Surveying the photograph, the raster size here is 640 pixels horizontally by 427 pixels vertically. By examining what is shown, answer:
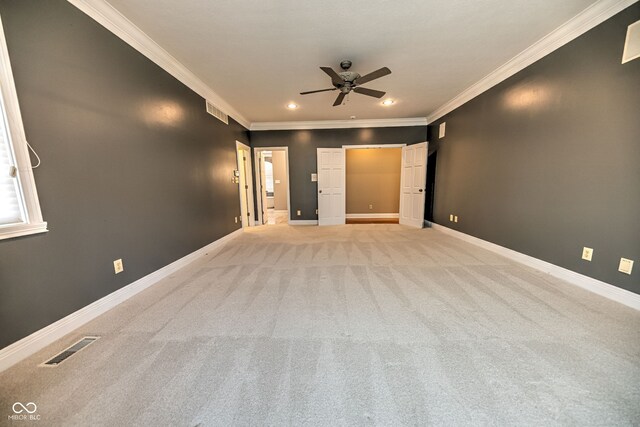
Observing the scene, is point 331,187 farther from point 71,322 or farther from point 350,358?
point 71,322

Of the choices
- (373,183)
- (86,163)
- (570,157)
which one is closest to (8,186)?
(86,163)

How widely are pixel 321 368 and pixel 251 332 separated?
0.64 meters

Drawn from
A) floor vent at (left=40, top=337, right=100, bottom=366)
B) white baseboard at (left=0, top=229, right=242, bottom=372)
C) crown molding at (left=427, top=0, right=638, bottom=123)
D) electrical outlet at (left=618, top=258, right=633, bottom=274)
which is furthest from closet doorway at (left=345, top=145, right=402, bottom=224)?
floor vent at (left=40, top=337, right=100, bottom=366)

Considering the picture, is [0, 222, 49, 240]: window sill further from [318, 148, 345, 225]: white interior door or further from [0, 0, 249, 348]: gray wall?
[318, 148, 345, 225]: white interior door

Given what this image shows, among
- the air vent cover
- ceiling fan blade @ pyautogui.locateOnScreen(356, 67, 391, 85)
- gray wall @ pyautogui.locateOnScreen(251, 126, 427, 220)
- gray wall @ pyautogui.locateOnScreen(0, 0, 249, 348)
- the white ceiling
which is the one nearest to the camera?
gray wall @ pyautogui.locateOnScreen(0, 0, 249, 348)

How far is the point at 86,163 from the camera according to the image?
1831 mm

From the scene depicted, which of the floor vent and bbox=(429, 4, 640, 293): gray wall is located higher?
bbox=(429, 4, 640, 293): gray wall

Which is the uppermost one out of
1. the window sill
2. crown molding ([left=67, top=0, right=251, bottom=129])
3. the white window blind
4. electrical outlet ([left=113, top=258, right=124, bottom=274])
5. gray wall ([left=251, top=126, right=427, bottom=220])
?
crown molding ([left=67, top=0, right=251, bottom=129])

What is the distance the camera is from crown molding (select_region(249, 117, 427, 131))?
562 centimetres

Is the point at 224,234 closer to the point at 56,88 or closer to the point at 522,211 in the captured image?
the point at 56,88

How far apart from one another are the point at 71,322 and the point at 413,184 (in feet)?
20.0

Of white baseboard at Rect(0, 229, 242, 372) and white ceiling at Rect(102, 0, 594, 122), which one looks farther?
white ceiling at Rect(102, 0, 594, 122)

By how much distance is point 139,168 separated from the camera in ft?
7.69

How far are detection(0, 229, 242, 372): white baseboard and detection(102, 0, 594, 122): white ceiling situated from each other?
2.66m
